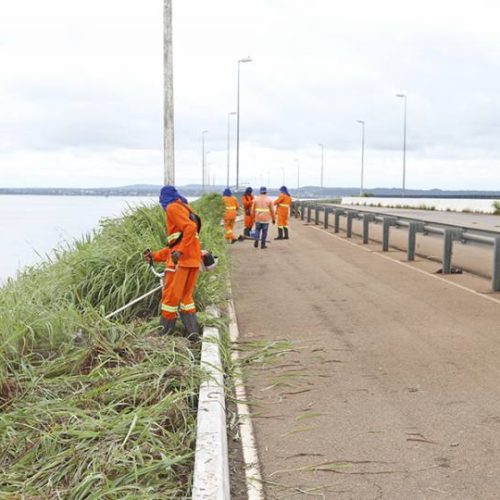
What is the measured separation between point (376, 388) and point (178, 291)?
221 centimetres

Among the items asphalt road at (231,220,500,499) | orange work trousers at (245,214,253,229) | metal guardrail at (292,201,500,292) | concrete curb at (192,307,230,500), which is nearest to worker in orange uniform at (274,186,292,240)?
orange work trousers at (245,214,253,229)

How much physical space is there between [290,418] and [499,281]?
24.1 feet

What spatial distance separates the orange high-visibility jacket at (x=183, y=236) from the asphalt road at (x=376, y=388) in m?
1.21

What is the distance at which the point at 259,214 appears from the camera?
2064cm

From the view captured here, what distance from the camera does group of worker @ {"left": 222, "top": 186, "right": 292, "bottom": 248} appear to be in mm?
20781

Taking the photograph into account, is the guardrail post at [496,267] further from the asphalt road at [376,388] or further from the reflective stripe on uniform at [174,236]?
the reflective stripe on uniform at [174,236]

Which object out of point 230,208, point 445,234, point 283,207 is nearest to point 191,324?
point 445,234

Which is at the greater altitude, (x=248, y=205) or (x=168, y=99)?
(x=168, y=99)

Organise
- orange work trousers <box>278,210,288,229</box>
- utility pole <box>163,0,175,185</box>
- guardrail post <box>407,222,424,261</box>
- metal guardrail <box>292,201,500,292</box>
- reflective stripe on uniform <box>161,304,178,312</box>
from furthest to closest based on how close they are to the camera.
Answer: orange work trousers <box>278,210,288,229</box>, guardrail post <box>407,222,424,261</box>, utility pole <box>163,0,175,185</box>, metal guardrail <box>292,201,500,292</box>, reflective stripe on uniform <box>161,304,178,312</box>

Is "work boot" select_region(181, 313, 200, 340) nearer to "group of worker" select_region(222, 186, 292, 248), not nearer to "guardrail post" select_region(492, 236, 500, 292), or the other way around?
"guardrail post" select_region(492, 236, 500, 292)

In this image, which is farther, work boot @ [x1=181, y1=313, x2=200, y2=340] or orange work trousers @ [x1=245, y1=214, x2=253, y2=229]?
orange work trousers @ [x1=245, y1=214, x2=253, y2=229]

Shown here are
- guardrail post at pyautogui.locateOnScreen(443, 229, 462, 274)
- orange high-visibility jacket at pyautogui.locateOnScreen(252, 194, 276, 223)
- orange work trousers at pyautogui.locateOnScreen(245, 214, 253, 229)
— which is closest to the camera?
guardrail post at pyautogui.locateOnScreen(443, 229, 462, 274)

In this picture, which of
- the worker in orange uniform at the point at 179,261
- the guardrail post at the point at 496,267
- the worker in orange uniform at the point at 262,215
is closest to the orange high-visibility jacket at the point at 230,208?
the worker in orange uniform at the point at 262,215

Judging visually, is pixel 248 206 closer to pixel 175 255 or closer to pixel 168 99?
pixel 168 99
